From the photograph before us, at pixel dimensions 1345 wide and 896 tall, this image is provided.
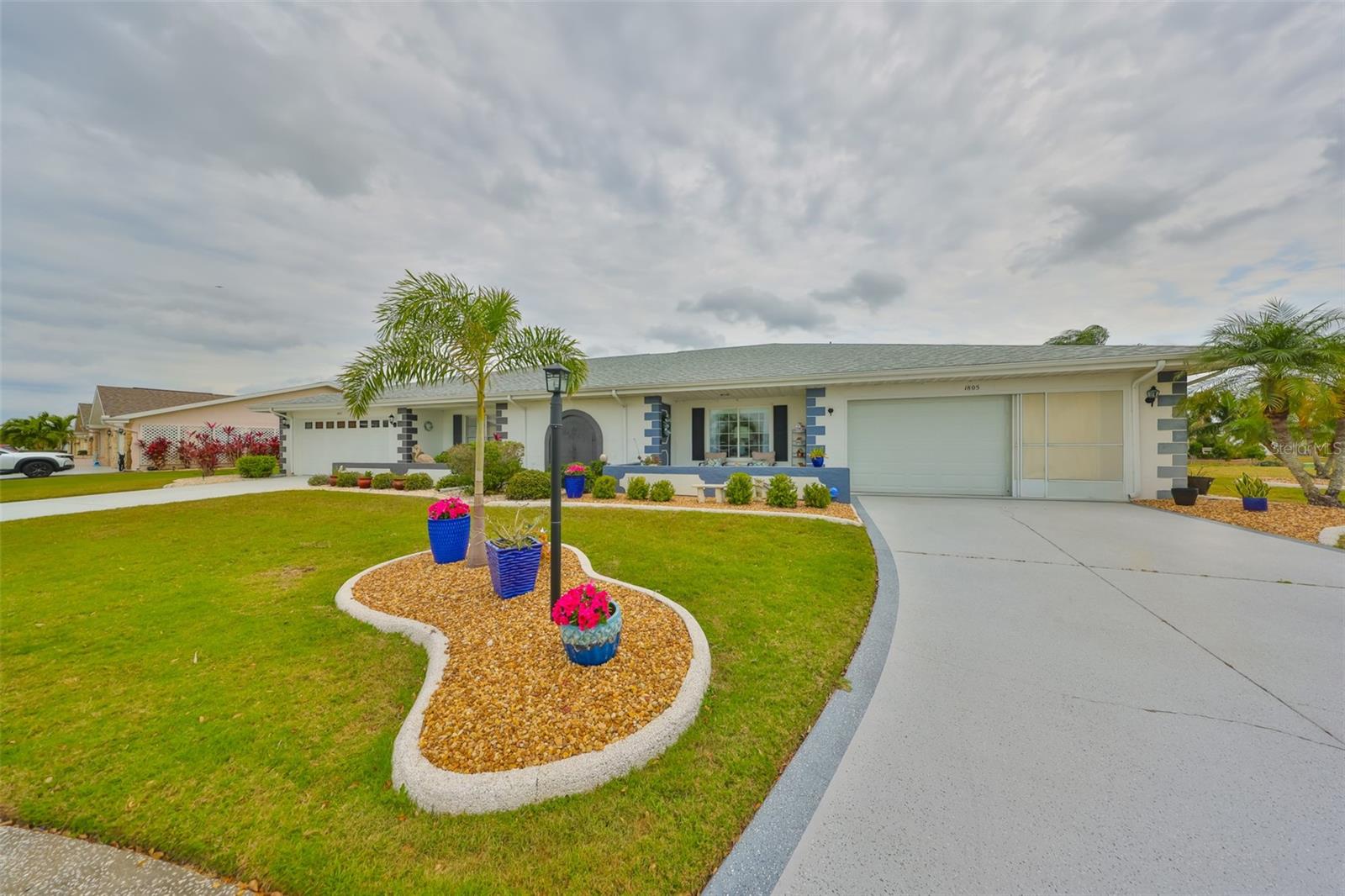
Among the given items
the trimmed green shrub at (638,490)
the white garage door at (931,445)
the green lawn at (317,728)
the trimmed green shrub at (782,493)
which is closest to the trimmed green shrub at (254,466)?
the green lawn at (317,728)

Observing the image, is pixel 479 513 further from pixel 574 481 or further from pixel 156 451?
pixel 156 451

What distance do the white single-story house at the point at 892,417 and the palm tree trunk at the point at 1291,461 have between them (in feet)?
4.05

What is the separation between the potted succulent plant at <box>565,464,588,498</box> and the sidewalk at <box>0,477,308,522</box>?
956cm

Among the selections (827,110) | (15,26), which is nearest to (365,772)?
(15,26)

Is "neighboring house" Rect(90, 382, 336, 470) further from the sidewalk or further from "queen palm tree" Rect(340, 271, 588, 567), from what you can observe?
"queen palm tree" Rect(340, 271, 588, 567)

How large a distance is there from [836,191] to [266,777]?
13.1 meters

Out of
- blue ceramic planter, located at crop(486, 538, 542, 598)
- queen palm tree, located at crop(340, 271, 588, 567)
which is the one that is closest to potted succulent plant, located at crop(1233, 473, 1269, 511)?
queen palm tree, located at crop(340, 271, 588, 567)

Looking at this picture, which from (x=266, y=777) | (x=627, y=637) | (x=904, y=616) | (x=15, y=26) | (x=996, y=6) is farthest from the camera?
(x=996, y=6)

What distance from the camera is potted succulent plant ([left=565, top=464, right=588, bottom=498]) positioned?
11227 mm

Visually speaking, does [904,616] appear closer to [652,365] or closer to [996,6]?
[996,6]

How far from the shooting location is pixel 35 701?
2.90m

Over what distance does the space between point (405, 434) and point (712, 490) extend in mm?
11862

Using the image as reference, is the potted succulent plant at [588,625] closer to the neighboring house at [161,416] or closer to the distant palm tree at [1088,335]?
the neighboring house at [161,416]

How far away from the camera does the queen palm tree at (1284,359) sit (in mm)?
8078
